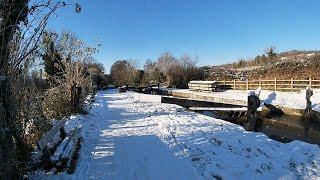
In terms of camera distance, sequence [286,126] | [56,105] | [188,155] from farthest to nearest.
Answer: [286,126]
[56,105]
[188,155]

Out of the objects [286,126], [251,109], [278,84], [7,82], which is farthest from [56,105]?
[278,84]

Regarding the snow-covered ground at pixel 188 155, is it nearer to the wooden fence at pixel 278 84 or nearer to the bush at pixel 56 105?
the bush at pixel 56 105

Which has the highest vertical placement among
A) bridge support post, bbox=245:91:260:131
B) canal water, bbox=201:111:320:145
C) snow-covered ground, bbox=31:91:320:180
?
bridge support post, bbox=245:91:260:131

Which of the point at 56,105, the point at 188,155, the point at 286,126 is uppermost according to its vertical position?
the point at 56,105

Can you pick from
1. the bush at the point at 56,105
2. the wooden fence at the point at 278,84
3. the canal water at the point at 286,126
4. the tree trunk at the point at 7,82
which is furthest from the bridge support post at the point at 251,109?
the wooden fence at the point at 278,84

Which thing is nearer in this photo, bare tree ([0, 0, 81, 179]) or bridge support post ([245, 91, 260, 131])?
bare tree ([0, 0, 81, 179])

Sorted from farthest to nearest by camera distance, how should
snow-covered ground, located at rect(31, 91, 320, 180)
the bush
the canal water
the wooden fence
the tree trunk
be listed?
the wooden fence → the bush → the canal water → snow-covered ground, located at rect(31, 91, 320, 180) → the tree trunk

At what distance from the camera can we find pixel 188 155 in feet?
21.6

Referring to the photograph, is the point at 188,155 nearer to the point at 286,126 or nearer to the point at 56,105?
the point at 56,105

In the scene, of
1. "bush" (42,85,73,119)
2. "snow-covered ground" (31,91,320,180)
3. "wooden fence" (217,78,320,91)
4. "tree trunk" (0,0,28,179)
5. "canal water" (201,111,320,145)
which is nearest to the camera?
"tree trunk" (0,0,28,179)

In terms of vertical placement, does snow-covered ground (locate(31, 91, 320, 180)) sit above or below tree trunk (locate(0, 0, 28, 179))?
below

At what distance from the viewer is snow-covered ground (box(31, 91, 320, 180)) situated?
556 cm

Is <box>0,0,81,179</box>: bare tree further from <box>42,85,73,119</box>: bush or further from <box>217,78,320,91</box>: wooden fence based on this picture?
<box>217,78,320,91</box>: wooden fence

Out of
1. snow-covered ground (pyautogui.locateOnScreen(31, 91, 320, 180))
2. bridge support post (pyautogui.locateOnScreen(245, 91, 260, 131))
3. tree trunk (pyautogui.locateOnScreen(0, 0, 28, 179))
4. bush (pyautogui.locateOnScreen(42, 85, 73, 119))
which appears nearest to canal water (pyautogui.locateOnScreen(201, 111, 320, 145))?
bridge support post (pyautogui.locateOnScreen(245, 91, 260, 131))
